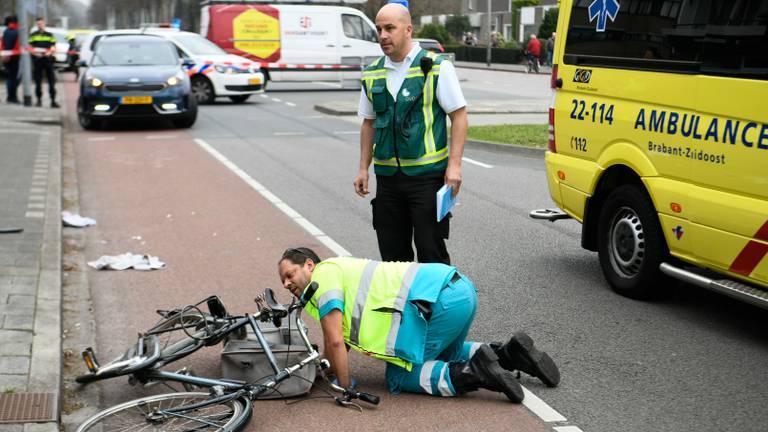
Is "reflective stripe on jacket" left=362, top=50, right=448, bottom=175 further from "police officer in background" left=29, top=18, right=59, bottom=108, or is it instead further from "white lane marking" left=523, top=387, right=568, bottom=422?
"police officer in background" left=29, top=18, right=59, bottom=108

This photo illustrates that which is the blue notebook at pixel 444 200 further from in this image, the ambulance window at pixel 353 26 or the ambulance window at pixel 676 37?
the ambulance window at pixel 353 26

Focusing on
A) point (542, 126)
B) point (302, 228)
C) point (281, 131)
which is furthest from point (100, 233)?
point (542, 126)

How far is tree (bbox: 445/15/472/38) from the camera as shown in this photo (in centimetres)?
8112

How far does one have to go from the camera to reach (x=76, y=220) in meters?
10.3

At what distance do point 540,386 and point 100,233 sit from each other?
5.70 metres

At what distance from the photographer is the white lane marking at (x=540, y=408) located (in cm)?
496

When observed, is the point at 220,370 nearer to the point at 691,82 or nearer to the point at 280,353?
the point at 280,353

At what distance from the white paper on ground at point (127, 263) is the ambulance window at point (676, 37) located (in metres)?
3.63

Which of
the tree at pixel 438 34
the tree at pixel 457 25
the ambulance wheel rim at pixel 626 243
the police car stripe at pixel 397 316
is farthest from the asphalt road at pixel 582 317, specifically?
the tree at pixel 457 25

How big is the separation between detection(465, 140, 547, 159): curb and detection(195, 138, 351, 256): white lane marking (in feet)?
13.6

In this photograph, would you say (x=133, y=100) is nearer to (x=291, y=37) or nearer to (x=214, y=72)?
(x=214, y=72)

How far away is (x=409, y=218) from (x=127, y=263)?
320cm

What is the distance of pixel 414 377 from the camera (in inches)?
205

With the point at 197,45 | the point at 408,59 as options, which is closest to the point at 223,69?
the point at 197,45
